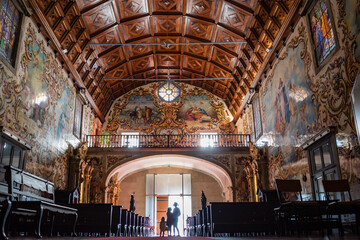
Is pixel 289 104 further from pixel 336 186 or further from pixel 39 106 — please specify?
pixel 39 106

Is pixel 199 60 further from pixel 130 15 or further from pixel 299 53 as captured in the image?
pixel 299 53

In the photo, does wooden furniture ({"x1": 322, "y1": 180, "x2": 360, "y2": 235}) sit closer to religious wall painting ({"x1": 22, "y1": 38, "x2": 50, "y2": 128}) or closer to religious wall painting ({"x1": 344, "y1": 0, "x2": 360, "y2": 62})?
religious wall painting ({"x1": 344, "y1": 0, "x2": 360, "y2": 62})

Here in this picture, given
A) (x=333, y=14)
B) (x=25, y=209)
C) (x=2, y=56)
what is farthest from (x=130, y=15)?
(x=25, y=209)

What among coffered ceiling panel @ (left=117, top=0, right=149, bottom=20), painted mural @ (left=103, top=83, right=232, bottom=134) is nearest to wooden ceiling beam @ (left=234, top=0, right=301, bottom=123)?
painted mural @ (left=103, top=83, right=232, bottom=134)

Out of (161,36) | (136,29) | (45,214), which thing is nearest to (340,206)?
(45,214)

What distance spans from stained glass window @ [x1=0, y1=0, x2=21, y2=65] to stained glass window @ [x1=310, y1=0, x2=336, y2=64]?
364 inches

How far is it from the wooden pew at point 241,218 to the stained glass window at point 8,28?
7.74m

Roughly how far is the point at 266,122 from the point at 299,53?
4.56 metres

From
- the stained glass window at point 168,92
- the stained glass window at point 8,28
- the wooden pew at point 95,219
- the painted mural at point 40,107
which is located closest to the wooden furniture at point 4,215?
the painted mural at point 40,107

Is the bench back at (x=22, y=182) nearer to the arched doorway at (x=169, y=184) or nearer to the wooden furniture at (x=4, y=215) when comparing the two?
the wooden furniture at (x=4, y=215)

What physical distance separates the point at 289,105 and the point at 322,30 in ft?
10.9

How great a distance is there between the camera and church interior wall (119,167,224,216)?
22.9 m

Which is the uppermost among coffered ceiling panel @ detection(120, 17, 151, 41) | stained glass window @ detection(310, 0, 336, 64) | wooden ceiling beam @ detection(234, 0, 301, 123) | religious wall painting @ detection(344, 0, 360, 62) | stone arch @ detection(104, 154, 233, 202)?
coffered ceiling panel @ detection(120, 17, 151, 41)

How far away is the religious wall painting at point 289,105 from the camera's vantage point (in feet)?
35.8
